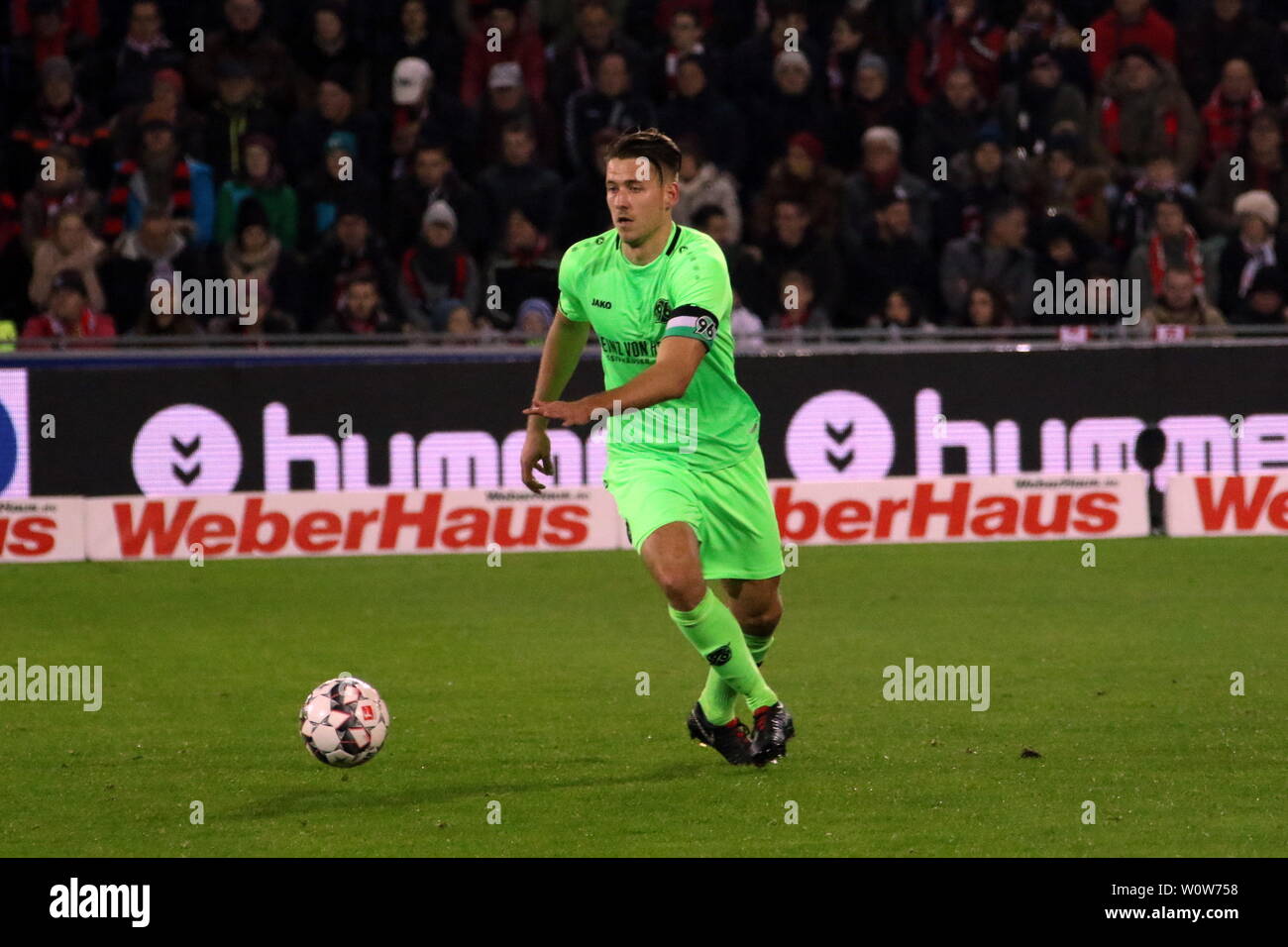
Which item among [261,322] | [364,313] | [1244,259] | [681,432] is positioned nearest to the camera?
[681,432]

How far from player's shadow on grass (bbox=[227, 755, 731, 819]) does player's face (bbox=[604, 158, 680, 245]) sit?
1916 millimetres

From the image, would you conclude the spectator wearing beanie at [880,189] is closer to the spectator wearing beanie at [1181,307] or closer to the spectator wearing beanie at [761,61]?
the spectator wearing beanie at [761,61]

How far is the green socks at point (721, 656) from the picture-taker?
729 centimetres

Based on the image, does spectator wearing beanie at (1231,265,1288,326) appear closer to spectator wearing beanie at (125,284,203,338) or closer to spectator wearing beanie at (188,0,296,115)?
spectator wearing beanie at (188,0,296,115)

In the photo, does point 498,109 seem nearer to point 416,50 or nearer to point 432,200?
point 416,50

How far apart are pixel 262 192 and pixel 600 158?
2664 mm

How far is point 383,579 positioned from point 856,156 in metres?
6.21

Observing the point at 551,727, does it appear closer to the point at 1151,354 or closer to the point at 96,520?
the point at 96,520

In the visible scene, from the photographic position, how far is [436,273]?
1577 cm

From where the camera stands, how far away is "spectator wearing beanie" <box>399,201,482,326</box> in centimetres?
1573

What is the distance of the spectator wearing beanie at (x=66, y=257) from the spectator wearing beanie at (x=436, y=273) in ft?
7.61

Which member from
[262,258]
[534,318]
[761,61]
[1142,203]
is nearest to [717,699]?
[534,318]

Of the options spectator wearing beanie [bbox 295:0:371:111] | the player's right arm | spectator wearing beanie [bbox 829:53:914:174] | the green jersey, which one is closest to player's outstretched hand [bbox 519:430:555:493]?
the player's right arm

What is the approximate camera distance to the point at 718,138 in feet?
55.2
